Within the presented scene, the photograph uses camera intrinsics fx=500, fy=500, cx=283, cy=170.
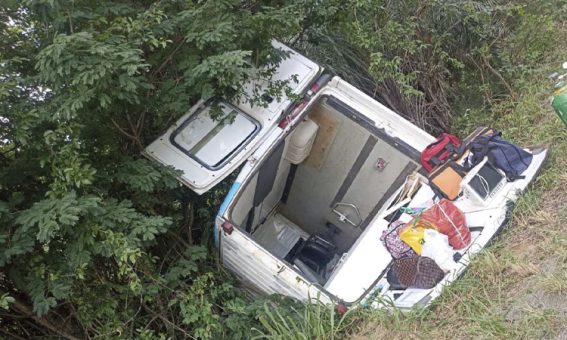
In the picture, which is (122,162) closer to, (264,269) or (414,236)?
(264,269)

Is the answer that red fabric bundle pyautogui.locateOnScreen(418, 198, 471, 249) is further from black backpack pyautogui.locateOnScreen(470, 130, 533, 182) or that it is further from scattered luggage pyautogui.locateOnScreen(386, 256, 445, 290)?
black backpack pyautogui.locateOnScreen(470, 130, 533, 182)

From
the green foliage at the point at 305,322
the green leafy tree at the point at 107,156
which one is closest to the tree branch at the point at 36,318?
the green leafy tree at the point at 107,156

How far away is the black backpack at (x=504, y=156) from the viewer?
10.8ft

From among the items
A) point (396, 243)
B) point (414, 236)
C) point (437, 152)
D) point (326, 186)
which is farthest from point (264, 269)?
point (437, 152)

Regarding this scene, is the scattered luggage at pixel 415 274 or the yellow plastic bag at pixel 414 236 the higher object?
the yellow plastic bag at pixel 414 236

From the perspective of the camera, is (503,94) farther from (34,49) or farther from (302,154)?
(34,49)

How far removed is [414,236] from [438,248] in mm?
166

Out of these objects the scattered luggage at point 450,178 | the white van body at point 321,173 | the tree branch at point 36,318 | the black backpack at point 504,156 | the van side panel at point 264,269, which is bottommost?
the tree branch at point 36,318

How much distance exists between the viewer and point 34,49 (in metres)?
3.12

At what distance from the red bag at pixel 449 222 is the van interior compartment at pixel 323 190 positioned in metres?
0.59

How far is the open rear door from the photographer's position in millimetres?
3432

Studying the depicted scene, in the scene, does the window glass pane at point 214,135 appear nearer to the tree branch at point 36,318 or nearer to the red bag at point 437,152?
the red bag at point 437,152

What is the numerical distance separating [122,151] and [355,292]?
188 cm

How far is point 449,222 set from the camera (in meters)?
3.21
